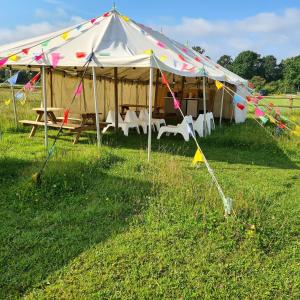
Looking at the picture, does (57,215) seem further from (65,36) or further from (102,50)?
(65,36)

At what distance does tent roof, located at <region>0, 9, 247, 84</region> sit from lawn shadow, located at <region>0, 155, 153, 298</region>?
237 cm

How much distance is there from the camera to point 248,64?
103438 mm

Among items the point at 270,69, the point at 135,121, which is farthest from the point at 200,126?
the point at 270,69

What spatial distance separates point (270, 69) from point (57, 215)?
108 meters

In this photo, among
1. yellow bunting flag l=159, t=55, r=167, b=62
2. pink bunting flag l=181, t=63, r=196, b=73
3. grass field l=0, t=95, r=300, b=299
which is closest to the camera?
grass field l=0, t=95, r=300, b=299

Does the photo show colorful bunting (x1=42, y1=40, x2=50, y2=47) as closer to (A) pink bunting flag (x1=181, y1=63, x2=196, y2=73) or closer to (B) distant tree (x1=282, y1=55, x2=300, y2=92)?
(A) pink bunting flag (x1=181, y1=63, x2=196, y2=73)

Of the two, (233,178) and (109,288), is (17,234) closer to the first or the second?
(109,288)

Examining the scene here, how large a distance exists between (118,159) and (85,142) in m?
2.61

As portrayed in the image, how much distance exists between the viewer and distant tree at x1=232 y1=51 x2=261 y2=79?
103 meters

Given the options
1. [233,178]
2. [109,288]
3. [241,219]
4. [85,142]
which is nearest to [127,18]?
[85,142]

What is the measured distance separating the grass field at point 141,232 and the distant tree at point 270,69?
335 feet

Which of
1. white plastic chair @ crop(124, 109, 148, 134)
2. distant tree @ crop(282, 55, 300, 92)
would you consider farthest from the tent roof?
distant tree @ crop(282, 55, 300, 92)

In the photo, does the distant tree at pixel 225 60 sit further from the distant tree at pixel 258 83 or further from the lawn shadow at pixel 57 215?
the lawn shadow at pixel 57 215

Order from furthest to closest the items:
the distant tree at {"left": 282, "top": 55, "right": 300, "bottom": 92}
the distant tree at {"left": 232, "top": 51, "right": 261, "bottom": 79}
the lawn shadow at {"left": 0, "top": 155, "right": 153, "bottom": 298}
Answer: the distant tree at {"left": 232, "top": 51, "right": 261, "bottom": 79}
the distant tree at {"left": 282, "top": 55, "right": 300, "bottom": 92}
the lawn shadow at {"left": 0, "top": 155, "right": 153, "bottom": 298}
